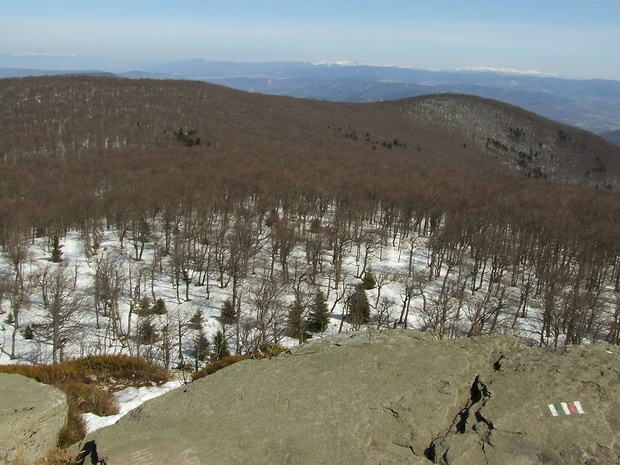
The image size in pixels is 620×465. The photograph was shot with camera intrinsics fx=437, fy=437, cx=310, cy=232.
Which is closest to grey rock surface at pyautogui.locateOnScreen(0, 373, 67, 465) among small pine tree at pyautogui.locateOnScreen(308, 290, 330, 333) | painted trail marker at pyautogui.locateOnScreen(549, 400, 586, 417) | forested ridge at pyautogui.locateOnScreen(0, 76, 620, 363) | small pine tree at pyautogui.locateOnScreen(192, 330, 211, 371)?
painted trail marker at pyautogui.locateOnScreen(549, 400, 586, 417)

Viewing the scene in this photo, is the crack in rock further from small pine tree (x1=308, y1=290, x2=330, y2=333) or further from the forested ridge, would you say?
small pine tree (x1=308, y1=290, x2=330, y2=333)

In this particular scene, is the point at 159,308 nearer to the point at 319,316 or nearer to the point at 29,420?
the point at 319,316

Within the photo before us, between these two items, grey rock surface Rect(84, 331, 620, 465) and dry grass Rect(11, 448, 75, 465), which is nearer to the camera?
grey rock surface Rect(84, 331, 620, 465)

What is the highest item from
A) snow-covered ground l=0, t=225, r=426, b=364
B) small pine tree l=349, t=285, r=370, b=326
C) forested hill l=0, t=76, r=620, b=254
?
forested hill l=0, t=76, r=620, b=254

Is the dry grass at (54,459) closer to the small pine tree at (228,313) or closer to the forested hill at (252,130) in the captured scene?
the small pine tree at (228,313)

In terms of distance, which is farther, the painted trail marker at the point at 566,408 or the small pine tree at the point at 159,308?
the small pine tree at the point at 159,308

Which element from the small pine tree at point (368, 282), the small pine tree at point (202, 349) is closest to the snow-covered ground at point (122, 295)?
the small pine tree at point (368, 282)
